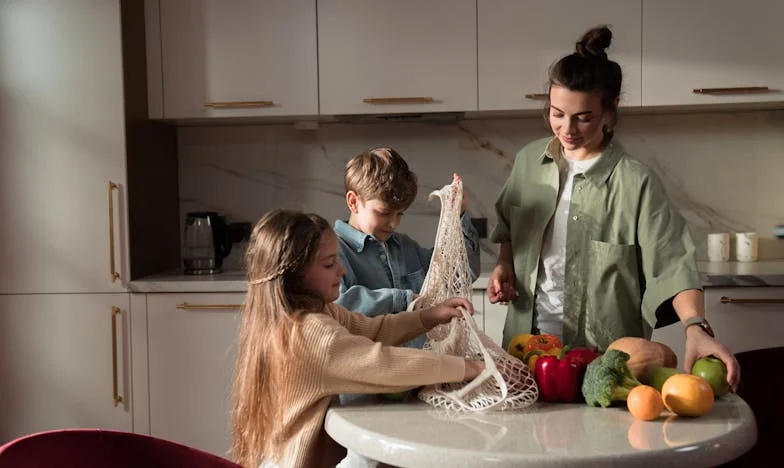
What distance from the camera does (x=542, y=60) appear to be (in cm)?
301

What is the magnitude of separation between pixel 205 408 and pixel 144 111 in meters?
1.12

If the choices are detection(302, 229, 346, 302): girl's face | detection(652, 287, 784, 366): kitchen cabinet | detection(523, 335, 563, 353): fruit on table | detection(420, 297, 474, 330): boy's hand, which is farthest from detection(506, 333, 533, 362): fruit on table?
detection(652, 287, 784, 366): kitchen cabinet

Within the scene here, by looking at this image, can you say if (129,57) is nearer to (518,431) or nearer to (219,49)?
(219,49)

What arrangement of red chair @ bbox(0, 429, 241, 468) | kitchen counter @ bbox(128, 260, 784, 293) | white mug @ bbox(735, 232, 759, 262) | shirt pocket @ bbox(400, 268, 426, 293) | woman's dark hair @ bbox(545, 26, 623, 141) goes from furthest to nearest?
white mug @ bbox(735, 232, 759, 262)
kitchen counter @ bbox(128, 260, 784, 293)
shirt pocket @ bbox(400, 268, 426, 293)
woman's dark hair @ bbox(545, 26, 623, 141)
red chair @ bbox(0, 429, 241, 468)

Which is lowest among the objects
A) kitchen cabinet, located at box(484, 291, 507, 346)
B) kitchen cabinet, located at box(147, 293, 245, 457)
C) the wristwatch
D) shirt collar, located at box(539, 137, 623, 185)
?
kitchen cabinet, located at box(147, 293, 245, 457)

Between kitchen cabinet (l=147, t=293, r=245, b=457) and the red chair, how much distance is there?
1.69m

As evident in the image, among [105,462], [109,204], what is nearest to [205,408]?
[109,204]

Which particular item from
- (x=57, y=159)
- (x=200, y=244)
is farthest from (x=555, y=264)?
(x=57, y=159)

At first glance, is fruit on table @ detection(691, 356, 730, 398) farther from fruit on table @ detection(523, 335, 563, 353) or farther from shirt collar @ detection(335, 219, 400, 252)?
shirt collar @ detection(335, 219, 400, 252)

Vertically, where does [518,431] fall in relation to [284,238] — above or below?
below

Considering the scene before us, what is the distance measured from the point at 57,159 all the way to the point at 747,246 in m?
2.53

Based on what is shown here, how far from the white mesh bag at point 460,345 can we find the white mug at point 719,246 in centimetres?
187

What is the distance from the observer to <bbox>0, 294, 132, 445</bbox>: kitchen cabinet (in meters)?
3.04

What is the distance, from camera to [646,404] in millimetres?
1272
